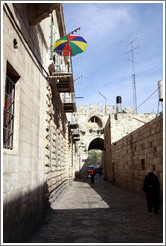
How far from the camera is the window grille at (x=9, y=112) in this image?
433 centimetres

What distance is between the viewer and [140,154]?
38.4 feet

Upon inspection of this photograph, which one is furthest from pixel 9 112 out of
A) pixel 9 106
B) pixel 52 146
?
pixel 52 146

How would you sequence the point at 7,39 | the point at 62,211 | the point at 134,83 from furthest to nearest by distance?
the point at 134,83
the point at 62,211
the point at 7,39

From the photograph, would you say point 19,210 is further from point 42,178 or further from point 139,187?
point 139,187

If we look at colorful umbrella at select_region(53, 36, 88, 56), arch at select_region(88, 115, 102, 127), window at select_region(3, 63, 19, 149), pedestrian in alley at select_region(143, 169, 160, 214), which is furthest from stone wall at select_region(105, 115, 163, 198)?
arch at select_region(88, 115, 102, 127)

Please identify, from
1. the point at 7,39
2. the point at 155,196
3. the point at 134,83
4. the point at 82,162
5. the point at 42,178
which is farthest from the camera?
the point at 82,162

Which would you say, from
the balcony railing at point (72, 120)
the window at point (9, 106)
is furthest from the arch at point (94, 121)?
the window at point (9, 106)

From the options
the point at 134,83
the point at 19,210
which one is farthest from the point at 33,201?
the point at 134,83

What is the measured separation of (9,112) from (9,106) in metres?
0.16

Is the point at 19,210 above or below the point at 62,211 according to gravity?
above

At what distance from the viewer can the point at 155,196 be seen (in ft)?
24.6

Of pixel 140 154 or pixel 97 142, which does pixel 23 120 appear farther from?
pixel 97 142

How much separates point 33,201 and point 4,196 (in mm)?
2050

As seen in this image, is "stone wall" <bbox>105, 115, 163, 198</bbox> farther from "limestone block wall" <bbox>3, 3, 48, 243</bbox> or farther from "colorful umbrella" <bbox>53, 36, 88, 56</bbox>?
"limestone block wall" <bbox>3, 3, 48, 243</bbox>
